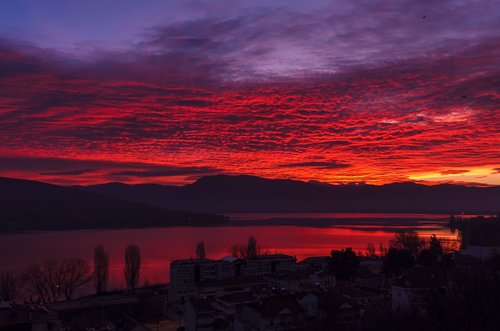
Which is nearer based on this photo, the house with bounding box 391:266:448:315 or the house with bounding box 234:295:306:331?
the house with bounding box 234:295:306:331

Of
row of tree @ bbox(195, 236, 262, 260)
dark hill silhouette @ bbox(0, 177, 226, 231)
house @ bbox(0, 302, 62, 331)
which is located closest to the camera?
house @ bbox(0, 302, 62, 331)

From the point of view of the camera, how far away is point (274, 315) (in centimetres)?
1132

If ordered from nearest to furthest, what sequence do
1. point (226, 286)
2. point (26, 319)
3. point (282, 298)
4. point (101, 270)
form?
point (26, 319), point (282, 298), point (226, 286), point (101, 270)

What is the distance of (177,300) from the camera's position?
18.5 m

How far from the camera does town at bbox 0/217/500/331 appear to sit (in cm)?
914

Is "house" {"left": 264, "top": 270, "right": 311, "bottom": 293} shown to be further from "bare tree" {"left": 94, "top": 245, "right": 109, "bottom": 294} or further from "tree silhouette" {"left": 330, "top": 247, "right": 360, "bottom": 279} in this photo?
"bare tree" {"left": 94, "top": 245, "right": 109, "bottom": 294}

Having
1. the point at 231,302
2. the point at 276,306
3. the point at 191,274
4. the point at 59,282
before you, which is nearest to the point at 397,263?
the point at 231,302

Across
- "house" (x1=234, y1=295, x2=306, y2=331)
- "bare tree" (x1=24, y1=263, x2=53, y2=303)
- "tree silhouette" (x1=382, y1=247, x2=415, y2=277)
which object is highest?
"tree silhouette" (x1=382, y1=247, x2=415, y2=277)

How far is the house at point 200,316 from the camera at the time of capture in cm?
1278

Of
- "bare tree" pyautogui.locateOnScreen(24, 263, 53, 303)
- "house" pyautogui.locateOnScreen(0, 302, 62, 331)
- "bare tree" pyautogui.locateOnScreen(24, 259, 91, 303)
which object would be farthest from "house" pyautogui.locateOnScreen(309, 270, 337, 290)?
"house" pyautogui.locateOnScreen(0, 302, 62, 331)

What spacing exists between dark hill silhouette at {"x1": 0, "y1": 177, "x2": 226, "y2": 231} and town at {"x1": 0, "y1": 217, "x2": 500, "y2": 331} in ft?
198

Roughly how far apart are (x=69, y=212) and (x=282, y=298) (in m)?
81.8

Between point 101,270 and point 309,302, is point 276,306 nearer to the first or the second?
point 309,302

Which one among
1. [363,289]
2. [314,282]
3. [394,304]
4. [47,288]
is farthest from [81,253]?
[394,304]
